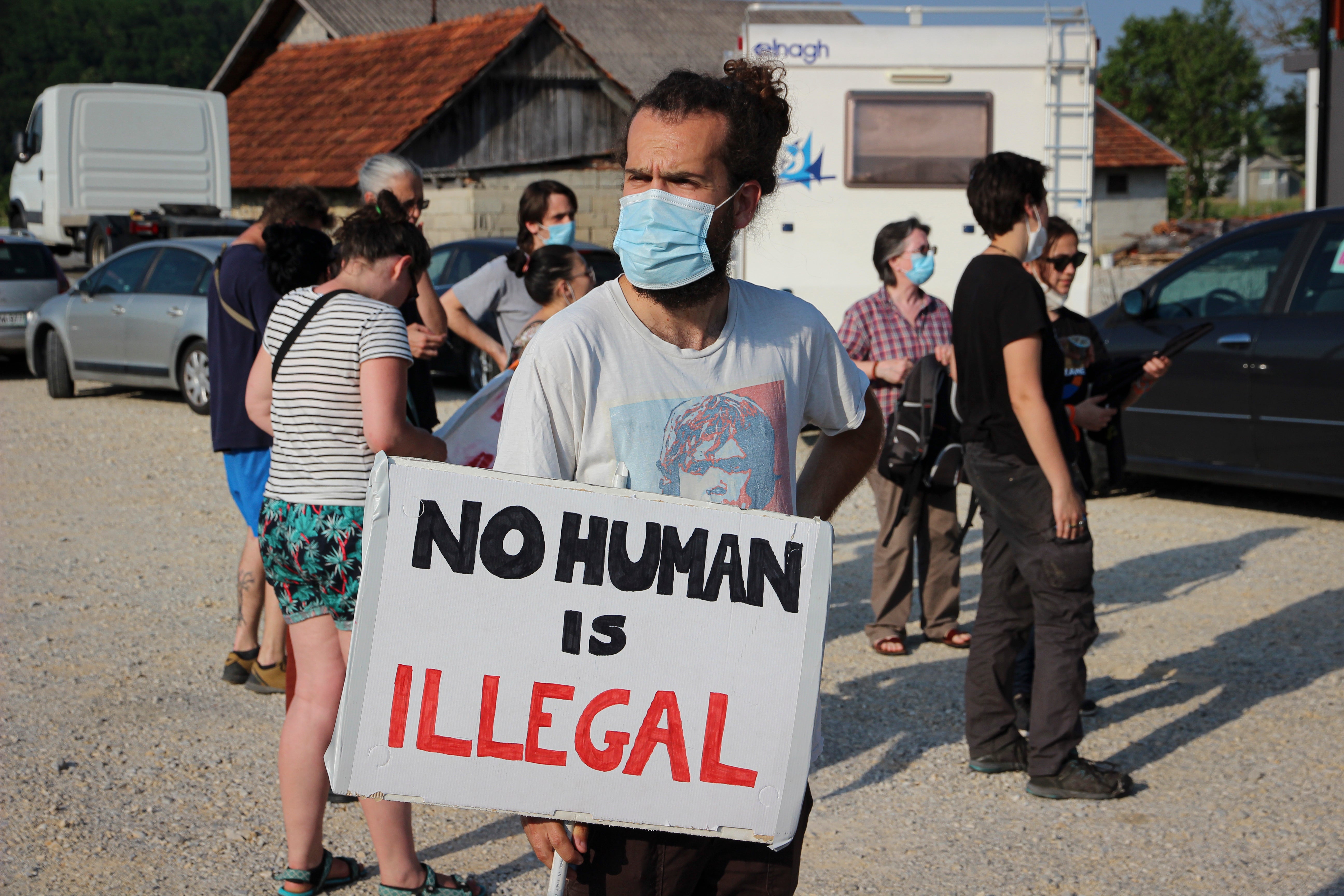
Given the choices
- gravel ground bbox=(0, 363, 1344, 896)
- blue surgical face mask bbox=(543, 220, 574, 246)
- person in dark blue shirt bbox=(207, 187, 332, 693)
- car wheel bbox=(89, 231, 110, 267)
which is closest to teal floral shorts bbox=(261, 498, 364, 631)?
gravel ground bbox=(0, 363, 1344, 896)

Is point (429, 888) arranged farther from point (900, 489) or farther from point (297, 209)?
point (900, 489)

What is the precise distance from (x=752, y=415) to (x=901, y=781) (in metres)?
2.72

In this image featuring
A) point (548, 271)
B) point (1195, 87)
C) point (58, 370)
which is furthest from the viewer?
point (1195, 87)

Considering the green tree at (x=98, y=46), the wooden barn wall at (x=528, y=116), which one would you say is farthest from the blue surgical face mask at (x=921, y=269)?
the green tree at (x=98, y=46)

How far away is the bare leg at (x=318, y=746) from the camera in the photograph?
345cm

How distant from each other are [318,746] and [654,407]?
1.96 meters

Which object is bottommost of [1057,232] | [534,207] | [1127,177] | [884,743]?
[884,743]

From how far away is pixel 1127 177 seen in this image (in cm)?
4750

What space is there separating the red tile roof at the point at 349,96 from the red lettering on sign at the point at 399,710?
21.4 m

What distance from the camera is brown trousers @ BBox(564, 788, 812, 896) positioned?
81.2 inches

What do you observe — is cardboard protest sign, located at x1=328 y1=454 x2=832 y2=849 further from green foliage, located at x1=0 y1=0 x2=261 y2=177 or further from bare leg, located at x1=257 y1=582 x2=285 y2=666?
green foliage, located at x1=0 y1=0 x2=261 y2=177

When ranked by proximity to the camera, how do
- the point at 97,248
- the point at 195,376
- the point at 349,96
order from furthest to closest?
the point at 349,96
the point at 97,248
the point at 195,376

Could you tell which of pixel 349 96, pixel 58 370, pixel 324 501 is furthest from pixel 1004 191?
pixel 349 96

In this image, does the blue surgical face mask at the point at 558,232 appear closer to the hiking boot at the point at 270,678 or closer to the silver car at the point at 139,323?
the hiking boot at the point at 270,678
